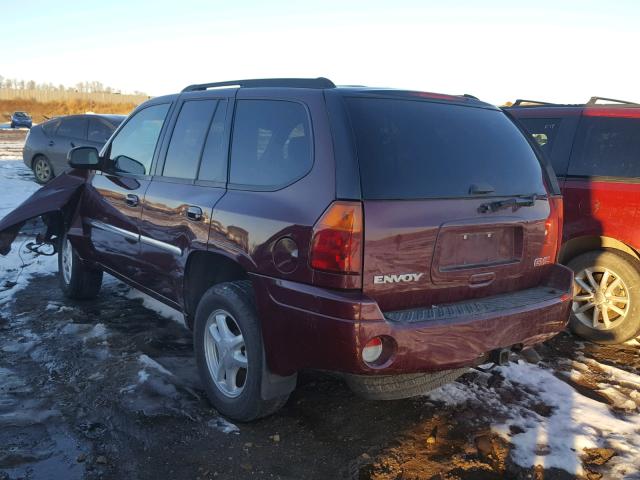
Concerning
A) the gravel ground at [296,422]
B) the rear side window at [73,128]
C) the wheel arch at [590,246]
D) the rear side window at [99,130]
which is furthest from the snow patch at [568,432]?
the rear side window at [73,128]

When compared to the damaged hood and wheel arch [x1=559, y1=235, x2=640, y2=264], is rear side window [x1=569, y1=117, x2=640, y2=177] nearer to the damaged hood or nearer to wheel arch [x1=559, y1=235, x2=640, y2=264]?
wheel arch [x1=559, y1=235, x2=640, y2=264]

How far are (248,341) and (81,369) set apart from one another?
5.19 ft

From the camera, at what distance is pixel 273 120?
3.21 m

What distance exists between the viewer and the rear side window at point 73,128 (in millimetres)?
12203

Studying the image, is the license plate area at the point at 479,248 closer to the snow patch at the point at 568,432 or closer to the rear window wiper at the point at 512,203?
the rear window wiper at the point at 512,203

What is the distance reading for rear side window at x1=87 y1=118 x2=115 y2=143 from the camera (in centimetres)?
1166

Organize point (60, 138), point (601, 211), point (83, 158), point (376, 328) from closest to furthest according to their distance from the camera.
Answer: point (376, 328) < point (83, 158) < point (601, 211) < point (60, 138)

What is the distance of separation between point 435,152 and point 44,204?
379 cm

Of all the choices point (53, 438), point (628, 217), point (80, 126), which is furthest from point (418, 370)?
point (80, 126)

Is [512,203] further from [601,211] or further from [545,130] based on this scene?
[545,130]

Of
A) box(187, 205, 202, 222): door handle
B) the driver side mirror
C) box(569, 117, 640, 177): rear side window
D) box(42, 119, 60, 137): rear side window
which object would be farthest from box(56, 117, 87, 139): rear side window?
box(569, 117, 640, 177): rear side window

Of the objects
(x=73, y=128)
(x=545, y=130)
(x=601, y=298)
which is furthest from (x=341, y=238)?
(x=73, y=128)

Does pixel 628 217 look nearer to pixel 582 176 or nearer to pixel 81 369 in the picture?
pixel 582 176

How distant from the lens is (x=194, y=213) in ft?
11.4
